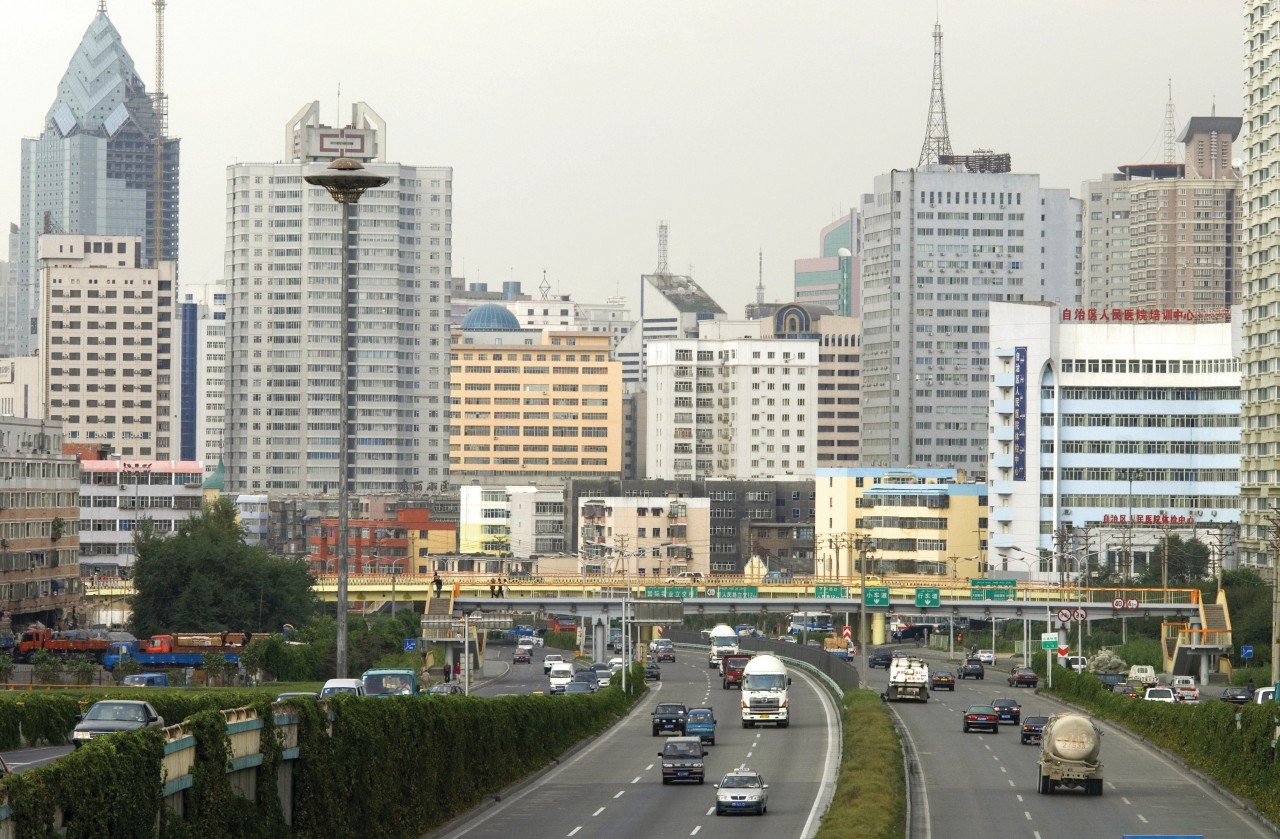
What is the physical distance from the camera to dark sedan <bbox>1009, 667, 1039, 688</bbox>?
13412cm

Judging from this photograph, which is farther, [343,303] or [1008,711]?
[1008,711]

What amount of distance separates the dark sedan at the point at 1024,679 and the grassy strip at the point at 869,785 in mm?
44738

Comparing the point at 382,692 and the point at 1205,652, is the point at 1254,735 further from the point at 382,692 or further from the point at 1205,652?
the point at 1205,652

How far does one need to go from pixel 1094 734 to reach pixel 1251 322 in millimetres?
126381

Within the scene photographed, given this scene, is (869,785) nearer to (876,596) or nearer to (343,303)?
(343,303)

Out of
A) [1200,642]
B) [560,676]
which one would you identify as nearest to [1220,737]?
[560,676]

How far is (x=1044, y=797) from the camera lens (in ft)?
221

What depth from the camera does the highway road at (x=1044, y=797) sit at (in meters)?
58.4

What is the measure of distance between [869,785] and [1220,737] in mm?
18102

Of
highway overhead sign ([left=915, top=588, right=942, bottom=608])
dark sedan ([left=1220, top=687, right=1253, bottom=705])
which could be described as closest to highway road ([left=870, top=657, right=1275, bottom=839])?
dark sedan ([left=1220, top=687, right=1253, bottom=705])

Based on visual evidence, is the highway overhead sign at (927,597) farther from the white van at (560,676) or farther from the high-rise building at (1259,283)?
the white van at (560,676)

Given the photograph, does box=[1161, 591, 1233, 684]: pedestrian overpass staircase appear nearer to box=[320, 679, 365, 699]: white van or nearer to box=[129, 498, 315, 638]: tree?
box=[129, 498, 315, 638]: tree

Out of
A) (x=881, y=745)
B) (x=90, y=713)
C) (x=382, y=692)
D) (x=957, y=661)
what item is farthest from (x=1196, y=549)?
(x=90, y=713)

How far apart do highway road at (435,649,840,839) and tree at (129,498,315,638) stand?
44.1 metres
